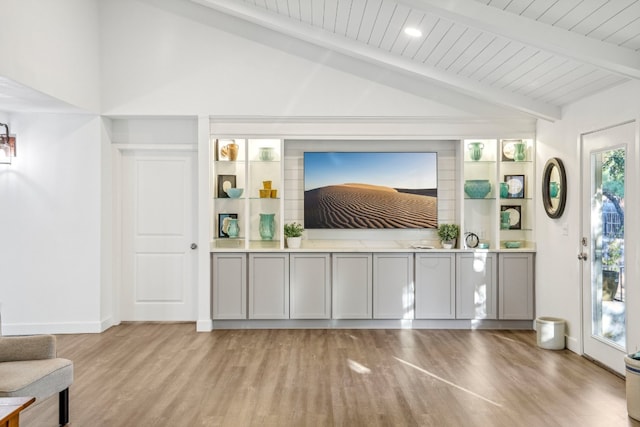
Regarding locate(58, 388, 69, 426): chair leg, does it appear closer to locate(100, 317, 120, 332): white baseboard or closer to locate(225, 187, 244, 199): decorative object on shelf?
locate(100, 317, 120, 332): white baseboard

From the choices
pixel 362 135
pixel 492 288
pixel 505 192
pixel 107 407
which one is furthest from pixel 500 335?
pixel 107 407

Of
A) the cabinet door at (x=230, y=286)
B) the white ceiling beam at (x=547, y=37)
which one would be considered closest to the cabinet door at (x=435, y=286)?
the cabinet door at (x=230, y=286)

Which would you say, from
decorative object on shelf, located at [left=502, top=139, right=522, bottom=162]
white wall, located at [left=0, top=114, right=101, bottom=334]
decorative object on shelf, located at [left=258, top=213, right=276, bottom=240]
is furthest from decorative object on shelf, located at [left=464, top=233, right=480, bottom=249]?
white wall, located at [left=0, top=114, right=101, bottom=334]

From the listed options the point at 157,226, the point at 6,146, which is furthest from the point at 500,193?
the point at 6,146

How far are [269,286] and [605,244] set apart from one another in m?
3.41

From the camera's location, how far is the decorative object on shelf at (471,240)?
5.96 metres

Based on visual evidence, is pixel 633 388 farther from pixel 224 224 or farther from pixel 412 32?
pixel 224 224

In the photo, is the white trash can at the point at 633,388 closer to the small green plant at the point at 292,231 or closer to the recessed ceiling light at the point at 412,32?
the recessed ceiling light at the point at 412,32

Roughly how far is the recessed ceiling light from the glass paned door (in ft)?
5.96

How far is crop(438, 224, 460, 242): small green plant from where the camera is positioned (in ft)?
19.6

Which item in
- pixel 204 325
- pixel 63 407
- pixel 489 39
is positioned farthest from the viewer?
pixel 204 325

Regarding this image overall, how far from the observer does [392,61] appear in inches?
207

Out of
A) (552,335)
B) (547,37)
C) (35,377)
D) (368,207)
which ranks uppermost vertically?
(547,37)

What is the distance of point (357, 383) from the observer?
404 centimetres
